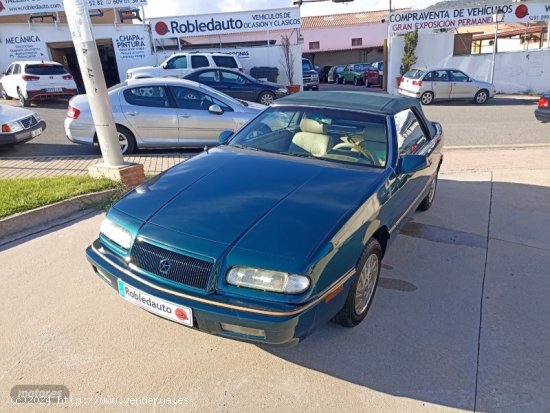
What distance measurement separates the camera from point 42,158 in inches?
285

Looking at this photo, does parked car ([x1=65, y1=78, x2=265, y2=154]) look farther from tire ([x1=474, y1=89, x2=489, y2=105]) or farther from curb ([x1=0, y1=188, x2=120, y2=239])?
tire ([x1=474, y1=89, x2=489, y2=105])

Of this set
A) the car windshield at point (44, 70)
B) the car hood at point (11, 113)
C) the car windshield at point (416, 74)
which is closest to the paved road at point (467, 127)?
the car hood at point (11, 113)

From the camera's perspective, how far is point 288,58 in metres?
20.0

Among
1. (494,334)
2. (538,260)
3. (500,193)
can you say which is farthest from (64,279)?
(500,193)

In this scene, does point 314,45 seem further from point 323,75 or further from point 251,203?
point 251,203

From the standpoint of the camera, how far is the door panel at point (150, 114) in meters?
7.15

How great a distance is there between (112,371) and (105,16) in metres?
27.4

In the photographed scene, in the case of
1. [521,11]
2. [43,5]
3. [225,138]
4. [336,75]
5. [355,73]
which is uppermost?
[43,5]

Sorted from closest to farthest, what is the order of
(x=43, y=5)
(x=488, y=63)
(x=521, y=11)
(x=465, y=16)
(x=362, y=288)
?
(x=362, y=288)
(x=43, y=5)
(x=521, y=11)
(x=465, y=16)
(x=488, y=63)

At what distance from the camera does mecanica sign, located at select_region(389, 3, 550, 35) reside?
1917cm

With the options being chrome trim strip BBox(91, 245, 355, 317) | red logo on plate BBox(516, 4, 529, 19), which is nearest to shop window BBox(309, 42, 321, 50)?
red logo on plate BBox(516, 4, 529, 19)

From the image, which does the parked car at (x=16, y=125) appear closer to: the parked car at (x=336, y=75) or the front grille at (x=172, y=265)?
the front grille at (x=172, y=265)

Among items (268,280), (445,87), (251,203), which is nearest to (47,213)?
(251,203)

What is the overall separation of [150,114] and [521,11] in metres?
19.8
